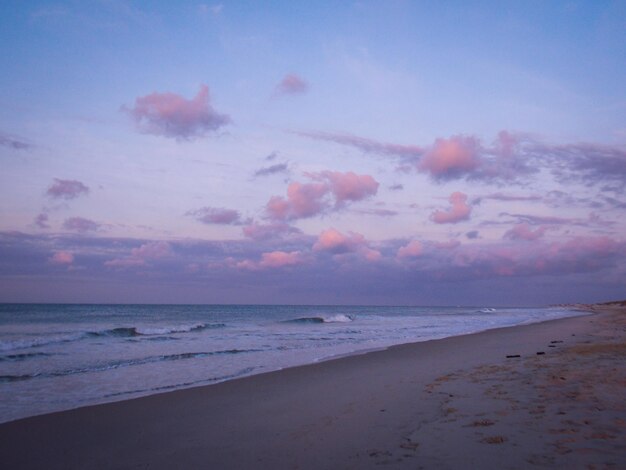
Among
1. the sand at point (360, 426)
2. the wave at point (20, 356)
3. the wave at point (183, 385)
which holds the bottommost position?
the wave at point (20, 356)

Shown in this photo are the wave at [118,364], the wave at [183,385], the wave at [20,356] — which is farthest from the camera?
the wave at [20,356]

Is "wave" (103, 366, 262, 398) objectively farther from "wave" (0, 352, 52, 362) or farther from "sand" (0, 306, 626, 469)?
"wave" (0, 352, 52, 362)

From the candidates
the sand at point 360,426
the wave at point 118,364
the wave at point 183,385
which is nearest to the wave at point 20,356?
the wave at point 118,364

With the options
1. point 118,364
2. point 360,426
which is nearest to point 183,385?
point 118,364

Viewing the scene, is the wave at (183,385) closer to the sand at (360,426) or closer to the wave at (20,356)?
the sand at (360,426)

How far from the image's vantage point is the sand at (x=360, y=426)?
5.65 metres

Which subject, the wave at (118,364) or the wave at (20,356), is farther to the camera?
the wave at (20,356)

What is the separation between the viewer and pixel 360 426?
724cm

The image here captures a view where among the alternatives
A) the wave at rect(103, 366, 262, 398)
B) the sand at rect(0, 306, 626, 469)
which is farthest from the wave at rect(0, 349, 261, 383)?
the sand at rect(0, 306, 626, 469)

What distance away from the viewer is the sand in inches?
223

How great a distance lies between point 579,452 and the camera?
5328mm

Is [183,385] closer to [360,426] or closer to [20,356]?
[360,426]

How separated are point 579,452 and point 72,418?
8619 mm

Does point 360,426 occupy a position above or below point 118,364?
above
